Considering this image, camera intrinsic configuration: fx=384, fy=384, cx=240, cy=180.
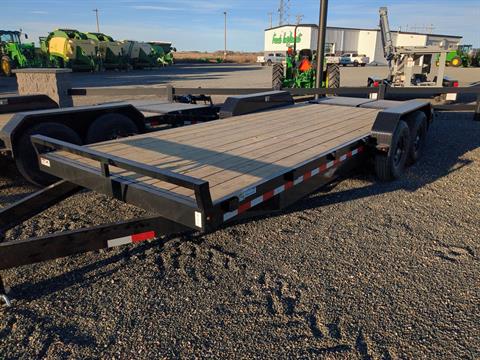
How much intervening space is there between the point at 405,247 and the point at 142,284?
237 cm

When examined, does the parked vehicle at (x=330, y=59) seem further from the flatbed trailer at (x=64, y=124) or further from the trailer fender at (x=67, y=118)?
the trailer fender at (x=67, y=118)

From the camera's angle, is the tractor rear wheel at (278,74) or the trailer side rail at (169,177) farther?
the tractor rear wheel at (278,74)

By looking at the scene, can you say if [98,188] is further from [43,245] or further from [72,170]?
[43,245]

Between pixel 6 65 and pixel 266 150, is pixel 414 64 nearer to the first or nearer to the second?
pixel 266 150

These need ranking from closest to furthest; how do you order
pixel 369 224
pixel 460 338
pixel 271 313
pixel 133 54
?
pixel 460 338 → pixel 271 313 → pixel 369 224 → pixel 133 54

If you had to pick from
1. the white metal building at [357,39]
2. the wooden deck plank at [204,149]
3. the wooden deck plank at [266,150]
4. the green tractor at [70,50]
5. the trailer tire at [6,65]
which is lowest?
the wooden deck plank at [266,150]

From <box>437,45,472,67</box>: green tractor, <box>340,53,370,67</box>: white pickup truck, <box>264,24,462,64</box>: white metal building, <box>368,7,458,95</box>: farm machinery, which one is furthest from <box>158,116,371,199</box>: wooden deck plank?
<box>264,24,462,64</box>: white metal building

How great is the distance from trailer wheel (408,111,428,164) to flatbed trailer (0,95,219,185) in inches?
124

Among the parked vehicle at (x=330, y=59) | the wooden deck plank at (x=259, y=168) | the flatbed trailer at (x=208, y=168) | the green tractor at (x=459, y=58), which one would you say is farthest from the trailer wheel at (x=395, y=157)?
the green tractor at (x=459, y=58)

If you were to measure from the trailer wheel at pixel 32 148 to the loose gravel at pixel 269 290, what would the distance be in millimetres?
439

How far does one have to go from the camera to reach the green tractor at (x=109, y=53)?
30172 mm

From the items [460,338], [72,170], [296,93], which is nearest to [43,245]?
[72,170]

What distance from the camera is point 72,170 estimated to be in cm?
325

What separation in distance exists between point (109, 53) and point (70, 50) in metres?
4.06
